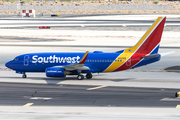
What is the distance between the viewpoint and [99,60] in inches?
1554

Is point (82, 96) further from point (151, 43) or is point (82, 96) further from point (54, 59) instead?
point (151, 43)

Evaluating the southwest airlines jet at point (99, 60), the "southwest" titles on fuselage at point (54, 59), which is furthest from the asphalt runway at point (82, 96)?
the "southwest" titles on fuselage at point (54, 59)

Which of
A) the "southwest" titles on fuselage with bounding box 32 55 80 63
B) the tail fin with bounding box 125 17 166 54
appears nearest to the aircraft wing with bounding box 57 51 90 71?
the "southwest" titles on fuselage with bounding box 32 55 80 63

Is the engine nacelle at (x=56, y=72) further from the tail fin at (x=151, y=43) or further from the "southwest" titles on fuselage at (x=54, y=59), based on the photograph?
the tail fin at (x=151, y=43)

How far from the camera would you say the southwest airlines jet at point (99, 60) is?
38.8 metres

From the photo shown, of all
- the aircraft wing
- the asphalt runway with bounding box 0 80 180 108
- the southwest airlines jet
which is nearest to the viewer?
the asphalt runway with bounding box 0 80 180 108

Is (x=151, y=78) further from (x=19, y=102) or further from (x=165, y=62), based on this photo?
(x=19, y=102)

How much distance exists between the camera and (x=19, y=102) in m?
29.0

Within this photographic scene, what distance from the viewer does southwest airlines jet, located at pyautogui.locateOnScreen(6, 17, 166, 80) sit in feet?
127

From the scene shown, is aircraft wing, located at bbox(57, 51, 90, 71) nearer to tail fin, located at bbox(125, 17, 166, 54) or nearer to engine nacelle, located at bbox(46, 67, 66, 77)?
engine nacelle, located at bbox(46, 67, 66, 77)

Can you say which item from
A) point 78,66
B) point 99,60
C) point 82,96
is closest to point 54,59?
point 78,66

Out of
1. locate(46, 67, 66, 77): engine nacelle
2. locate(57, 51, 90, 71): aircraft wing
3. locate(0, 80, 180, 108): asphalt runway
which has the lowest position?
locate(0, 80, 180, 108): asphalt runway
